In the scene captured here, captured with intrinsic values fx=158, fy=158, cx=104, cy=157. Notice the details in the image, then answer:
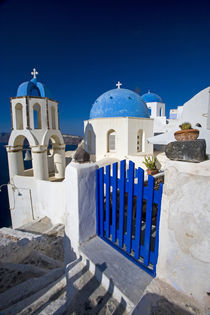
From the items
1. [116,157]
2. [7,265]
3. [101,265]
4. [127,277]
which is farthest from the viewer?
[116,157]

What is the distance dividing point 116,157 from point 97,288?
9.13 meters

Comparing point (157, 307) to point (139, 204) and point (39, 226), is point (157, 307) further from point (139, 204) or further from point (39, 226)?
point (39, 226)

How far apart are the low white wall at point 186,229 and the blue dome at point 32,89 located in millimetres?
10054

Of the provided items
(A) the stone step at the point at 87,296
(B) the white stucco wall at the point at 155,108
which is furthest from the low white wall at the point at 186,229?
(B) the white stucco wall at the point at 155,108

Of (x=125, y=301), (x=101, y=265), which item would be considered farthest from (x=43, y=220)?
(x=125, y=301)

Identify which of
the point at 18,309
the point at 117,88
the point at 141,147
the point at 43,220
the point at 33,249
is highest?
the point at 117,88

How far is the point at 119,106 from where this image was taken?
11586 mm

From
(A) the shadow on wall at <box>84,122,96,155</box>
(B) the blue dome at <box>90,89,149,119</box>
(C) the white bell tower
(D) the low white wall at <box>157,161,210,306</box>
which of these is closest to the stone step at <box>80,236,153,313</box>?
(D) the low white wall at <box>157,161,210,306</box>

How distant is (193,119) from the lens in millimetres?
6297

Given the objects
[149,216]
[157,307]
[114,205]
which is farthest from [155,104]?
[157,307]

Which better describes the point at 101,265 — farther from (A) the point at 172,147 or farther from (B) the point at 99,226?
(A) the point at 172,147

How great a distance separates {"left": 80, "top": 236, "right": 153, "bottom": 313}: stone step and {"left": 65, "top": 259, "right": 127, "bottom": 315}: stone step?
69 mm

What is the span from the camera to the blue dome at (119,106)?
11461mm

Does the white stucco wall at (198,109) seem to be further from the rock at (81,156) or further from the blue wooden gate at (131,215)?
the rock at (81,156)
